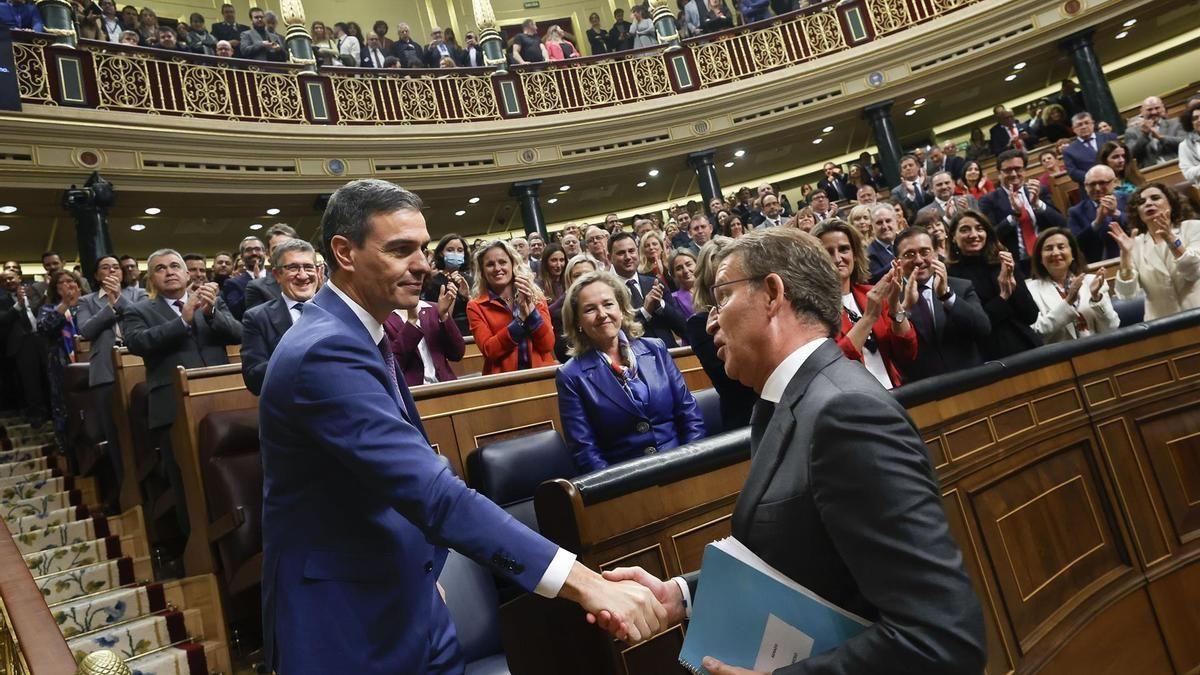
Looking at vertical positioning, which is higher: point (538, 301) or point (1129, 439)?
point (538, 301)

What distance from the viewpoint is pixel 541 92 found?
10680mm

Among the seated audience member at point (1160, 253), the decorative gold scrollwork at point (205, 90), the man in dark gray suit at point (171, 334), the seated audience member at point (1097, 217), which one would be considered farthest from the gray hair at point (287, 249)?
the decorative gold scrollwork at point (205, 90)

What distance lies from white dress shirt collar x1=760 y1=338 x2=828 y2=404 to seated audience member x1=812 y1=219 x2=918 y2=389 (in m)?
1.27

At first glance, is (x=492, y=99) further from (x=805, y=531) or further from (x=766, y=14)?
(x=805, y=531)

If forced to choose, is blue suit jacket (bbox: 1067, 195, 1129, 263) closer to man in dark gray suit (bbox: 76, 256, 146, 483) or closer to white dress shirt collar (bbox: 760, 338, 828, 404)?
white dress shirt collar (bbox: 760, 338, 828, 404)

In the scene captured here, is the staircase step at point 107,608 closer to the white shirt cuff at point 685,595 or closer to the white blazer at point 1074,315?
the white shirt cuff at point 685,595

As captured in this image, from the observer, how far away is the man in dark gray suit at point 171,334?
331cm

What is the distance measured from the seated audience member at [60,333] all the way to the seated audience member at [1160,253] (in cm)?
557

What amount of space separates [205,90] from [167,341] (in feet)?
20.6

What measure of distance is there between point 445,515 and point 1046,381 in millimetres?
1918

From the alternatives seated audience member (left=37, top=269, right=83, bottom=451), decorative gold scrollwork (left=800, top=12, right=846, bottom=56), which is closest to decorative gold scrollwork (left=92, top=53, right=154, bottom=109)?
seated audience member (left=37, top=269, right=83, bottom=451)

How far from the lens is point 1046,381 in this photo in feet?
7.66

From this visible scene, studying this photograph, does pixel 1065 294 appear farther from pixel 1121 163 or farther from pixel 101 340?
pixel 101 340

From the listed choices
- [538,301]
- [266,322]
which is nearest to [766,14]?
[538,301]
